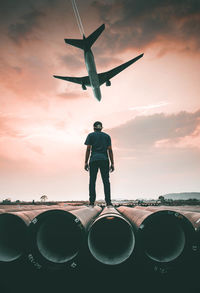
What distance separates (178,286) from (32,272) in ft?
4.67

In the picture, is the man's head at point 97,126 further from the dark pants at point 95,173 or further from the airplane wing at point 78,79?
the airplane wing at point 78,79

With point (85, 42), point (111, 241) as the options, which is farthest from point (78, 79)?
point (111, 241)

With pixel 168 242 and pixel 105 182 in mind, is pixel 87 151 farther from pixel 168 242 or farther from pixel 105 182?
pixel 168 242

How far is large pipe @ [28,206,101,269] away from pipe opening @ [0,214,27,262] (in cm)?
19

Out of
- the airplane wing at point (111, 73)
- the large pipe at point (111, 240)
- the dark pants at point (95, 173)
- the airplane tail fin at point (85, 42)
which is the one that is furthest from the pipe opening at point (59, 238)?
the airplane wing at point (111, 73)

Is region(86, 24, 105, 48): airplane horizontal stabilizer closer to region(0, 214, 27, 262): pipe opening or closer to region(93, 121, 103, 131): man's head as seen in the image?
region(93, 121, 103, 131): man's head

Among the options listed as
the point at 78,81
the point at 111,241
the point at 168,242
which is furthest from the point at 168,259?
the point at 78,81

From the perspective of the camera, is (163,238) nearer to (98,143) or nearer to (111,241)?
(111,241)

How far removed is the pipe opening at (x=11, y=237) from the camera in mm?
2031

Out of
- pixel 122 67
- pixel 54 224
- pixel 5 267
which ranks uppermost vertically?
pixel 122 67

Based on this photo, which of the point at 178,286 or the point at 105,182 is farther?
the point at 105,182

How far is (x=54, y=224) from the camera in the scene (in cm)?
216

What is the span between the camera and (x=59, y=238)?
2176 millimetres

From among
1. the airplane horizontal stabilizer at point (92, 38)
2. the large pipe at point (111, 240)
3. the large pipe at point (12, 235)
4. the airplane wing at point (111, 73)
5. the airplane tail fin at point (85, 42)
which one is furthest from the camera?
the airplane wing at point (111, 73)
